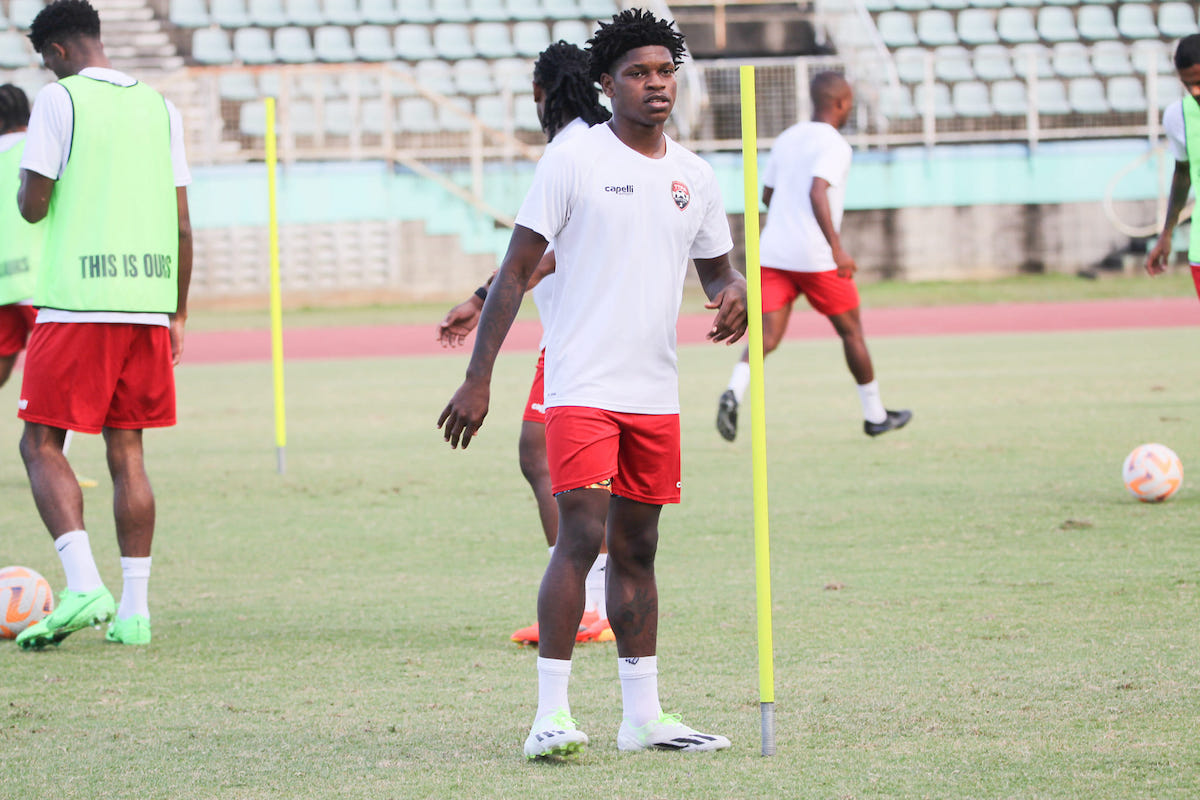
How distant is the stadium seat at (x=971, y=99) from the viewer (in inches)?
1089

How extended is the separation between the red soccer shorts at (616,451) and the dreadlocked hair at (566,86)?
5.65 ft

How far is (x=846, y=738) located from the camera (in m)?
4.24

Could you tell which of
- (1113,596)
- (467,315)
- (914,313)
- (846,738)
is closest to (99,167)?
(467,315)

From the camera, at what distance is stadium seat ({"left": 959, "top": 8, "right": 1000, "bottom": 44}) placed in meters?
30.1

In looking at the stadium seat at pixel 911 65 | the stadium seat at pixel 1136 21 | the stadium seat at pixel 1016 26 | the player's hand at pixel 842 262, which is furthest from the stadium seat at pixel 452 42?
the player's hand at pixel 842 262

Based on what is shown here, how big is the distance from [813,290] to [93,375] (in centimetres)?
608

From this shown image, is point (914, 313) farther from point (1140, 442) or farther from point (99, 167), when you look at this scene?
A: point (99, 167)

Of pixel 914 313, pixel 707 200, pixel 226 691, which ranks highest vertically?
pixel 707 200

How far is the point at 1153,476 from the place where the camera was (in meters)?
7.98

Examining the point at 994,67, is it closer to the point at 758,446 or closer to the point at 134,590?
the point at 134,590

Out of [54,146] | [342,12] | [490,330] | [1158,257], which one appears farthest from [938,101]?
[490,330]

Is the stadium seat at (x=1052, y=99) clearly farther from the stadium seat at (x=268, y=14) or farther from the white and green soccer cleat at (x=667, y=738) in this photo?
the white and green soccer cleat at (x=667, y=738)

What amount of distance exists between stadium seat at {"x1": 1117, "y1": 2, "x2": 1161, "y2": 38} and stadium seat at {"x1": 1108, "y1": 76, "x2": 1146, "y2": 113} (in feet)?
8.04

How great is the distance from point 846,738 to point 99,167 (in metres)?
3.49
